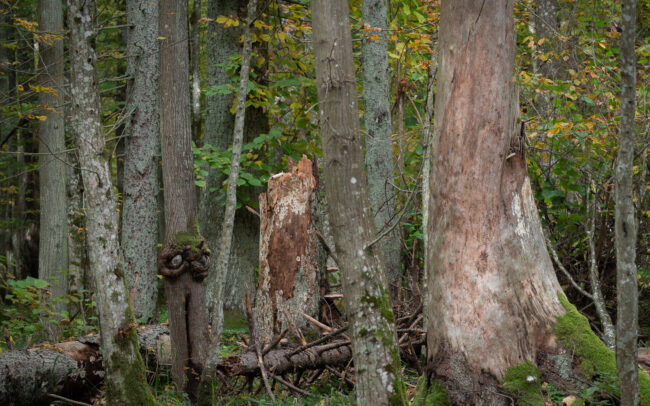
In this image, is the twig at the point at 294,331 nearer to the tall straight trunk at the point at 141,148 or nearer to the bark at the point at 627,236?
the tall straight trunk at the point at 141,148

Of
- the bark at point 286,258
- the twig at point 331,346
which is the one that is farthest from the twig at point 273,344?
the bark at point 286,258

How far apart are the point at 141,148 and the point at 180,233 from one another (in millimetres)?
3755

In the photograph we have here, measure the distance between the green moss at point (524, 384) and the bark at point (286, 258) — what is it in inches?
123

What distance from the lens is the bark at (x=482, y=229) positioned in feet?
14.7

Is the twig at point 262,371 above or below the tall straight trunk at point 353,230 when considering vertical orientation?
below

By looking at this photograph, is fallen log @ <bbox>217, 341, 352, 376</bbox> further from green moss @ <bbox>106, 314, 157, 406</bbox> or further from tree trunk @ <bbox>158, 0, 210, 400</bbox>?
green moss @ <bbox>106, 314, 157, 406</bbox>

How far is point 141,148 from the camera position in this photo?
912 centimetres

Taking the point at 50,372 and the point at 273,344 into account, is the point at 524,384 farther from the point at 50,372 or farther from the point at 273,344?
the point at 50,372

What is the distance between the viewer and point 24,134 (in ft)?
57.5

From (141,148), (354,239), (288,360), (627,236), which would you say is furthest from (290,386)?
(141,148)

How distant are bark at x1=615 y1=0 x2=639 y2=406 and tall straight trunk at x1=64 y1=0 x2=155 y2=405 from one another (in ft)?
11.8

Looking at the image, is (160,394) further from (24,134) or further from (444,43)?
(24,134)

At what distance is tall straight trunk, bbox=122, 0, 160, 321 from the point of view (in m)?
9.15

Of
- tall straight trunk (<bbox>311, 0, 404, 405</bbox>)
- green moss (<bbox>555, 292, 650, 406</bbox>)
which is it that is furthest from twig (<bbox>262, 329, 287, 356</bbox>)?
green moss (<bbox>555, 292, 650, 406</bbox>)
